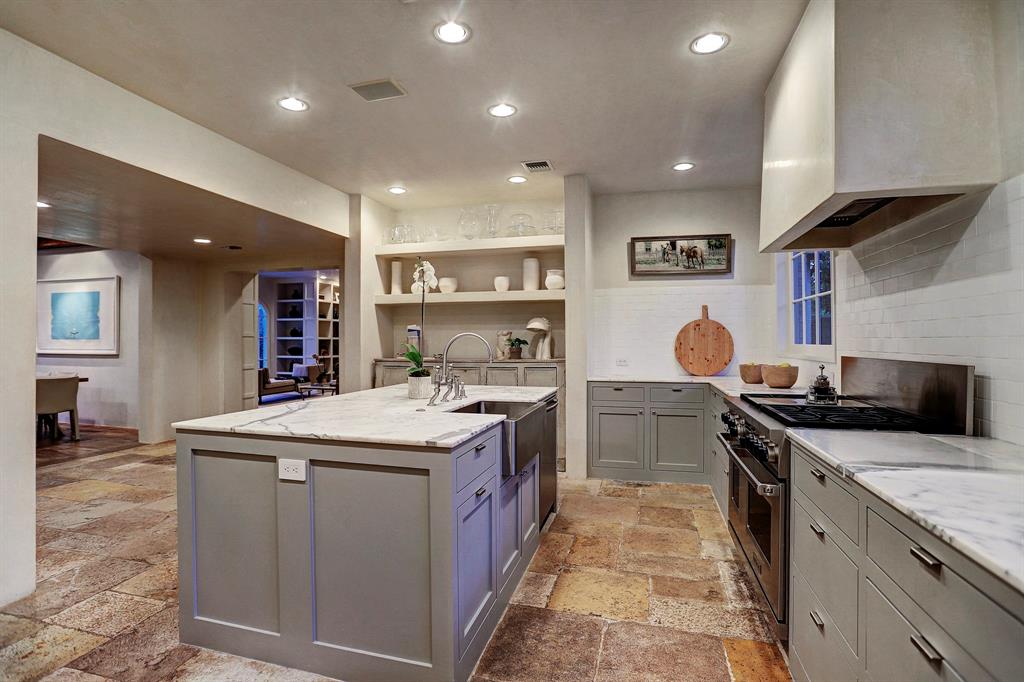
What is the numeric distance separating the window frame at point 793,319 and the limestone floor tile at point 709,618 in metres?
1.81

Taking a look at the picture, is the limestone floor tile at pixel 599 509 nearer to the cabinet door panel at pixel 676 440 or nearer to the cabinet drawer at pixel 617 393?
the cabinet door panel at pixel 676 440

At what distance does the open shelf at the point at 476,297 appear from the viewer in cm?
484

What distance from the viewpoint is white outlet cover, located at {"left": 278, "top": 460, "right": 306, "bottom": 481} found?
196cm

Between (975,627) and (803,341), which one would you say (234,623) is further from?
(803,341)

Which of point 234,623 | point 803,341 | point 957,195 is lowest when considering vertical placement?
point 234,623

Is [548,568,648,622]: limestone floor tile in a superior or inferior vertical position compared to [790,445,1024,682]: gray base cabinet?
inferior

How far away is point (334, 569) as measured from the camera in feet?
6.36

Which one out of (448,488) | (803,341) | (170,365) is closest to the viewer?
(448,488)

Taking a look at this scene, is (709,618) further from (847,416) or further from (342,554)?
(342,554)

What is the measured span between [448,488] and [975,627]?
1352mm

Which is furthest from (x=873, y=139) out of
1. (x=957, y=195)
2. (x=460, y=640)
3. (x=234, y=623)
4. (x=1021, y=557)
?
(x=234, y=623)

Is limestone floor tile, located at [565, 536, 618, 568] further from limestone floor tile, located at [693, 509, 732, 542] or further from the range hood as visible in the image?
the range hood

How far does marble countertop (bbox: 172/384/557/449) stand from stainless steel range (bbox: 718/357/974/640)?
1.14 meters

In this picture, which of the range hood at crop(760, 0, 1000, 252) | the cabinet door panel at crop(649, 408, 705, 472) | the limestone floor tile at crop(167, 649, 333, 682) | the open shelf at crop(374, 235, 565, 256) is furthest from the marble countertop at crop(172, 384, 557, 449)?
the open shelf at crop(374, 235, 565, 256)
